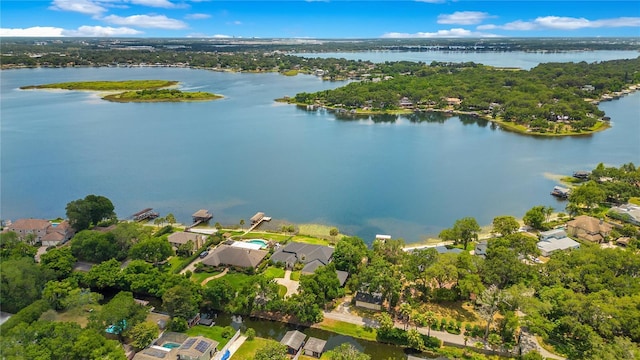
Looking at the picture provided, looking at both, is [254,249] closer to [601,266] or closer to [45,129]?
[601,266]

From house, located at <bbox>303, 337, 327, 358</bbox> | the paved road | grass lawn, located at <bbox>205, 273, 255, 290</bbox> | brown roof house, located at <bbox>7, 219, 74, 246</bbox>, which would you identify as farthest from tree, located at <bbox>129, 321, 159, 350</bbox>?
brown roof house, located at <bbox>7, 219, 74, 246</bbox>

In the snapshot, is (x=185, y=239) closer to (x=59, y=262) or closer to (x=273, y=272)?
(x=273, y=272)

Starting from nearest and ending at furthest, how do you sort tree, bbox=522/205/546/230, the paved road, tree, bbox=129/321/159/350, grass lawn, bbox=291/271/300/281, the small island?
tree, bbox=129/321/159/350 → the paved road → grass lawn, bbox=291/271/300/281 → tree, bbox=522/205/546/230 → the small island

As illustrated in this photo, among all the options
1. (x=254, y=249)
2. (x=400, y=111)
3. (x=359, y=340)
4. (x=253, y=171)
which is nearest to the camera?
(x=359, y=340)

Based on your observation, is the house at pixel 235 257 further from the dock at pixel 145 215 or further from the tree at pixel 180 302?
the dock at pixel 145 215

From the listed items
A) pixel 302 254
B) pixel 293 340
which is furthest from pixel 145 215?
pixel 293 340

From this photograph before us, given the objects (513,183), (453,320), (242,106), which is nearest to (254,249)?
(453,320)

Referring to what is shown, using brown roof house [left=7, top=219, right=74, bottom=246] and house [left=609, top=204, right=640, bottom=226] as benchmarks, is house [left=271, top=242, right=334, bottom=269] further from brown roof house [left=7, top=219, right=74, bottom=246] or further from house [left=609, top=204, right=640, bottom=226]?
house [left=609, top=204, right=640, bottom=226]
